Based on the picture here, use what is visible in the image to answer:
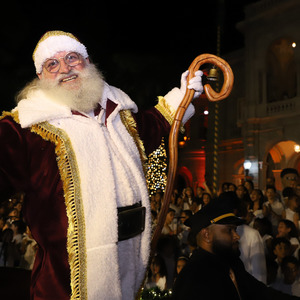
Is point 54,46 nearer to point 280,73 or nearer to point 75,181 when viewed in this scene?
point 75,181

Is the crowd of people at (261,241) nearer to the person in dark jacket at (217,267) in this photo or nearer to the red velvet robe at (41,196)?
the person in dark jacket at (217,267)

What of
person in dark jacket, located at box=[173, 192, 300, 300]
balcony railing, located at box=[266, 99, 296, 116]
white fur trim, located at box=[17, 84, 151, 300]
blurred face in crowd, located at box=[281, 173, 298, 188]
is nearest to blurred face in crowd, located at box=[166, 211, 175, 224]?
blurred face in crowd, located at box=[281, 173, 298, 188]

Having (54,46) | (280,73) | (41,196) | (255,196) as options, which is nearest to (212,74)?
(54,46)

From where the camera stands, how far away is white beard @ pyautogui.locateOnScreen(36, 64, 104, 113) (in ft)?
7.38

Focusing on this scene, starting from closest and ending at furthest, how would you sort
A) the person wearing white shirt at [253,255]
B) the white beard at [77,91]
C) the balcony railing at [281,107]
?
the white beard at [77,91] → the person wearing white shirt at [253,255] → the balcony railing at [281,107]

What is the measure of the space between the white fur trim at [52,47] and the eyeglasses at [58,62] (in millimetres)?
25

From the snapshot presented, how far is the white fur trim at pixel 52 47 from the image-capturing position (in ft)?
7.73

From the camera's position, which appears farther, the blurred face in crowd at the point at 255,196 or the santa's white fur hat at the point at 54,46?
the blurred face in crowd at the point at 255,196

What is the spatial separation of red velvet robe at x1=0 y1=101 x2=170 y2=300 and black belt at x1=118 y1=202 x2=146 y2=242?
267 millimetres

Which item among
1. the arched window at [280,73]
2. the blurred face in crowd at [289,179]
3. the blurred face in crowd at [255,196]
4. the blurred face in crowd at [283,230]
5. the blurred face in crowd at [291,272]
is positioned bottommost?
the blurred face in crowd at [291,272]

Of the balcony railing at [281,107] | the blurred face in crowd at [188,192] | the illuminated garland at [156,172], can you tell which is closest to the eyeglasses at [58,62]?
the blurred face in crowd at [188,192]

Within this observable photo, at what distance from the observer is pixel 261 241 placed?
4863 mm

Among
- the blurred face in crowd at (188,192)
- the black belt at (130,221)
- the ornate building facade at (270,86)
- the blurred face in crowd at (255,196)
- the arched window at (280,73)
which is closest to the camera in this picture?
the black belt at (130,221)

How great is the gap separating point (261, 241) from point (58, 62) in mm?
3428
